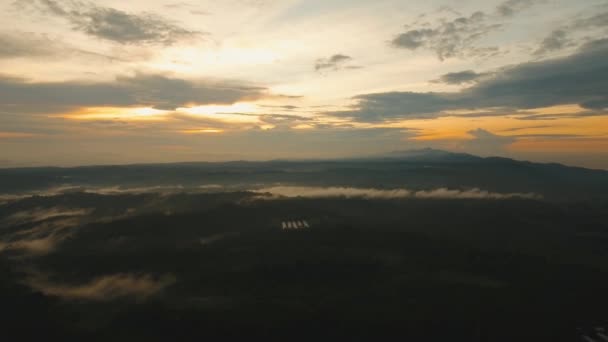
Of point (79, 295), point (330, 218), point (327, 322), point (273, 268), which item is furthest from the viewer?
point (330, 218)

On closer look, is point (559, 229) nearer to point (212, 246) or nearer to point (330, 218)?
point (330, 218)

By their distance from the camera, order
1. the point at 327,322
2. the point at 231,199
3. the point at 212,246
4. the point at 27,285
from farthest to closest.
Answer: the point at 231,199 → the point at 212,246 → the point at 27,285 → the point at 327,322

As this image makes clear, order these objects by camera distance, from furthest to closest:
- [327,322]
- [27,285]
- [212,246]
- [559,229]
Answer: [559,229]
[212,246]
[27,285]
[327,322]

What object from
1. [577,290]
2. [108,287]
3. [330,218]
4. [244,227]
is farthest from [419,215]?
[108,287]

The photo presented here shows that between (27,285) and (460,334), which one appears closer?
(460,334)

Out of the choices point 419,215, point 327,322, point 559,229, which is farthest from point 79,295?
point 559,229

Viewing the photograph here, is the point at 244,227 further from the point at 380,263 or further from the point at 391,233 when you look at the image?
Result: the point at 380,263
